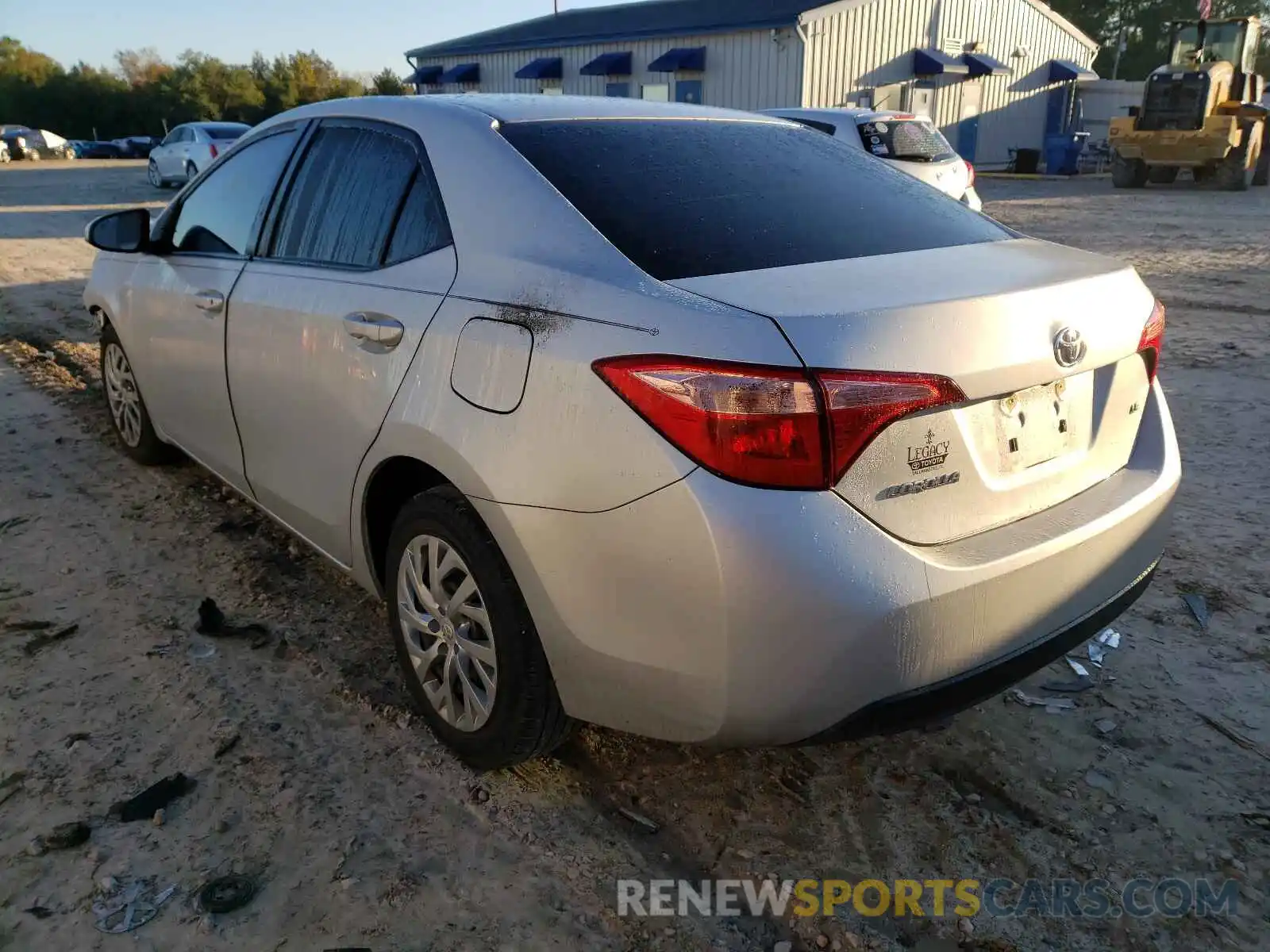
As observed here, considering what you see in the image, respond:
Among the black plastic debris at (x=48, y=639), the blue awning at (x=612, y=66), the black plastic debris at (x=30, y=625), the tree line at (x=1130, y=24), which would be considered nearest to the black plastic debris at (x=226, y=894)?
the black plastic debris at (x=48, y=639)

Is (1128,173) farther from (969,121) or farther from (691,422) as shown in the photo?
(691,422)

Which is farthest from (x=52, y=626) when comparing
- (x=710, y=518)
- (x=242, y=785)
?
(x=710, y=518)

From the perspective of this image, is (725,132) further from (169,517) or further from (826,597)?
(169,517)

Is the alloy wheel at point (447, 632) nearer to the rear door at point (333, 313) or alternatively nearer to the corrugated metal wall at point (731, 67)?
the rear door at point (333, 313)

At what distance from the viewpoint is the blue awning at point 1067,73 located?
3145 cm

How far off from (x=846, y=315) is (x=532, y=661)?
1076 millimetres

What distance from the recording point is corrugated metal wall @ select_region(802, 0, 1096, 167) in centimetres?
2434

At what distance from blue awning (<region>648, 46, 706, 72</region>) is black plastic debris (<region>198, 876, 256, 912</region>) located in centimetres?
2572

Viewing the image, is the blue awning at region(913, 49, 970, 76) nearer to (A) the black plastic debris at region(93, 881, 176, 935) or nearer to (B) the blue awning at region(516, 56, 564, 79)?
(B) the blue awning at region(516, 56, 564, 79)

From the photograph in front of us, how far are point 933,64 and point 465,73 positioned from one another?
1479 cm

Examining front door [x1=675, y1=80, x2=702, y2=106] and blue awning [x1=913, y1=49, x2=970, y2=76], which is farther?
blue awning [x1=913, y1=49, x2=970, y2=76]

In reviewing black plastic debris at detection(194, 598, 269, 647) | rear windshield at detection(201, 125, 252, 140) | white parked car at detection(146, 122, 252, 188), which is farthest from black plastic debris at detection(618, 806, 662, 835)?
rear windshield at detection(201, 125, 252, 140)

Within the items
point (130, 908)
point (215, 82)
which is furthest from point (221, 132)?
point (215, 82)

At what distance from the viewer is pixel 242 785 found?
2.56 m
